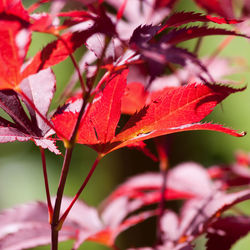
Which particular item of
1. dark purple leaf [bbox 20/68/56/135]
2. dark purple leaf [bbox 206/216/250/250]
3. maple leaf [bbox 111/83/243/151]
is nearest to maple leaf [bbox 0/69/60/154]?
dark purple leaf [bbox 20/68/56/135]

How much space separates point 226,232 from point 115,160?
9.62 ft

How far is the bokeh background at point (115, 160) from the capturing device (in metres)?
3.15

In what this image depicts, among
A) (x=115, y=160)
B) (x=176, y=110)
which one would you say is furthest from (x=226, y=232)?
(x=115, y=160)

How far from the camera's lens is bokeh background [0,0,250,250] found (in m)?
3.15

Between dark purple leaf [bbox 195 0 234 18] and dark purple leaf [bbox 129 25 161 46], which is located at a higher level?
dark purple leaf [bbox 195 0 234 18]

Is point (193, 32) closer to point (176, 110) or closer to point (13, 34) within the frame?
point (176, 110)

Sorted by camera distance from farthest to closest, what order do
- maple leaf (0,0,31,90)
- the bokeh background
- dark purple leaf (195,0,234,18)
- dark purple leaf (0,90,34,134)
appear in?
the bokeh background → dark purple leaf (195,0,234,18) → dark purple leaf (0,90,34,134) → maple leaf (0,0,31,90)

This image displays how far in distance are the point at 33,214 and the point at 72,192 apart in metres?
2.67

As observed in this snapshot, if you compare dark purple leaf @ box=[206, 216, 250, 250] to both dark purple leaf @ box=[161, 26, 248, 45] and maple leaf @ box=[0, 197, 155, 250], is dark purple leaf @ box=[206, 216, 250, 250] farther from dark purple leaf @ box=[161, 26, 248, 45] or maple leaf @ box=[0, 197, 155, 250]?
dark purple leaf @ box=[161, 26, 248, 45]

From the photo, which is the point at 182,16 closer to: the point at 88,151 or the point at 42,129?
the point at 42,129

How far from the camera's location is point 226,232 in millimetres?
598

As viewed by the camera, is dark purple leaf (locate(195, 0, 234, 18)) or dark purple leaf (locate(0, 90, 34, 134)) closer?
dark purple leaf (locate(0, 90, 34, 134))

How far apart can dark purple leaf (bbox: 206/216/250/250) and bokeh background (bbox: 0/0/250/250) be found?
2439 millimetres

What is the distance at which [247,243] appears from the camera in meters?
2.43
